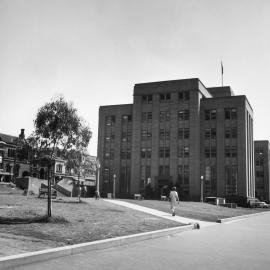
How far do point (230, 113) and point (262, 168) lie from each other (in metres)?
44.0

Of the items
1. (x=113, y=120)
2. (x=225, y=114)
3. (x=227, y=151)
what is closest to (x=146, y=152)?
(x=113, y=120)

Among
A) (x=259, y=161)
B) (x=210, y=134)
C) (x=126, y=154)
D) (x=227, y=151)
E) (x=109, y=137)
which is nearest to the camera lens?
(x=227, y=151)

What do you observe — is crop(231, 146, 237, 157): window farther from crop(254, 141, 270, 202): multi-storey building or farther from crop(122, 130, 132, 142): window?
crop(254, 141, 270, 202): multi-storey building

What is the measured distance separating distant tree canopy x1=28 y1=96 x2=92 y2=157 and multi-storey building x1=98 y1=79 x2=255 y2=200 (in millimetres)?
51581

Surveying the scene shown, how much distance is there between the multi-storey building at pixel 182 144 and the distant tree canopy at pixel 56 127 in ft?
169

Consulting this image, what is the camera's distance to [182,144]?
2773 inches

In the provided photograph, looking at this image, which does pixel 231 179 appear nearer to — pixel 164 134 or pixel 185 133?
pixel 185 133

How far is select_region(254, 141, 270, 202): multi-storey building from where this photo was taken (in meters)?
104

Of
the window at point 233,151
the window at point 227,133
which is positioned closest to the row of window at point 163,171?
the window at point 233,151

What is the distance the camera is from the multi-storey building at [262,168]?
104m

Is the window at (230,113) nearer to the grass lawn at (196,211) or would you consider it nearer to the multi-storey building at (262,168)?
the grass lawn at (196,211)

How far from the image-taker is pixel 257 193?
10225 centimetres

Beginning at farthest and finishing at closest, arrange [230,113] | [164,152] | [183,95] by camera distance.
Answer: [164,152]
[183,95]
[230,113]

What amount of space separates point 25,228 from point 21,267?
5.28m
